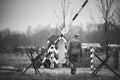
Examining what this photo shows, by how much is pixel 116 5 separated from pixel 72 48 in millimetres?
7551

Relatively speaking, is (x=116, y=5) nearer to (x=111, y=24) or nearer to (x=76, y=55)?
(x=111, y=24)

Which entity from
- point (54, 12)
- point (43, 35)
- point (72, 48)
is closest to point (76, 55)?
point (72, 48)

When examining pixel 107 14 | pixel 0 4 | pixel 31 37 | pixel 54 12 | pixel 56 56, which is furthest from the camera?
pixel 31 37

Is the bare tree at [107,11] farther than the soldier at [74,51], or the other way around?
the bare tree at [107,11]

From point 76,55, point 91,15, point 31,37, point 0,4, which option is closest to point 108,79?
point 76,55

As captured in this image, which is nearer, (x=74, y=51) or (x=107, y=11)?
(x=74, y=51)

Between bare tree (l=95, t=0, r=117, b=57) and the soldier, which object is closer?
the soldier

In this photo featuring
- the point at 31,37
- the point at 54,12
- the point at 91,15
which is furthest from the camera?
the point at 31,37

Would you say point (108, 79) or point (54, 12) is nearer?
point (108, 79)

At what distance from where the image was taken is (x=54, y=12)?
810 inches

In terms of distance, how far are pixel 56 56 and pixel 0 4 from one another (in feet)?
18.8

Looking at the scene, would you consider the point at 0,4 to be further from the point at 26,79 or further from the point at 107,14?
the point at 107,14

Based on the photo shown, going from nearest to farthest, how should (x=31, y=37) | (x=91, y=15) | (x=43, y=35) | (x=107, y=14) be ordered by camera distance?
(x=107, y=14), (x=91, y=15), (x=31, y=37), (x=43, y=35)

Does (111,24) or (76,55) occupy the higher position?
(111,24)
